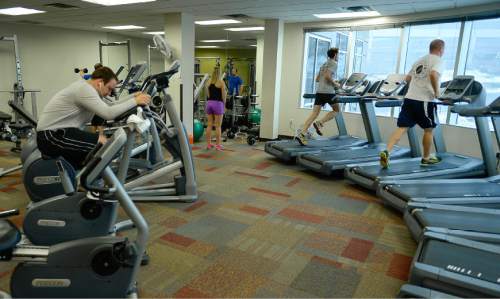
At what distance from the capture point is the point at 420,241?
2486mm

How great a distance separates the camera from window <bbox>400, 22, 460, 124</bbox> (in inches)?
227

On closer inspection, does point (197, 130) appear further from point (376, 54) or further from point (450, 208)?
point (450, 208)

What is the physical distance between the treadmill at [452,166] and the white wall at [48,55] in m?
9.19

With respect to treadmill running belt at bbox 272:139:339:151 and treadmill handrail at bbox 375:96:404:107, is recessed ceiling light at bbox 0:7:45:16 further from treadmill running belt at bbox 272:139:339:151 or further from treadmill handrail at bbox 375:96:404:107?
treadmill handrail at bbox 375:96:404:107

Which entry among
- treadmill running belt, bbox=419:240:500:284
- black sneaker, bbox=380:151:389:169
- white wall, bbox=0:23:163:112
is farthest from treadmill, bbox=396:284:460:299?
white wall, bbox=0:23:163:112

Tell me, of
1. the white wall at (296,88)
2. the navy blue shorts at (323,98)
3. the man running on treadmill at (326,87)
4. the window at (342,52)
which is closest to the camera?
the man running on treadmill at (326,87)

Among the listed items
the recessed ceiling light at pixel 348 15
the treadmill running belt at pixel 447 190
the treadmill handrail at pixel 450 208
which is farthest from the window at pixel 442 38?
the treadmill handrail at pixel 450 208

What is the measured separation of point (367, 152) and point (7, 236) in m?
4.64

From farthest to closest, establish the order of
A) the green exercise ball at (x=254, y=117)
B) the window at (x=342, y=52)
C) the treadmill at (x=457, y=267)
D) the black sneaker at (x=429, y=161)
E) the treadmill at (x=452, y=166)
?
the green exercise ball at (x=254, y=117) < the window at (x=342, y=52) < the black sneaker at (x=429, y=161) < the treadmill at (x=452, y=166) < the treadmill at (x=457, y=267)

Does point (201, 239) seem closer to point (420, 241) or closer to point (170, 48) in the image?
point (420, 241)

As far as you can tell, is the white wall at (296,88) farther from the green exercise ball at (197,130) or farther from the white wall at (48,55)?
the white wall at (48,55)

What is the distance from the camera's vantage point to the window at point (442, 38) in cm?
576

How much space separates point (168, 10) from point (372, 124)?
13.7 ft

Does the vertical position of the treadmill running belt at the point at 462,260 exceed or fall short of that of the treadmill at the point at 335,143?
it falls short
